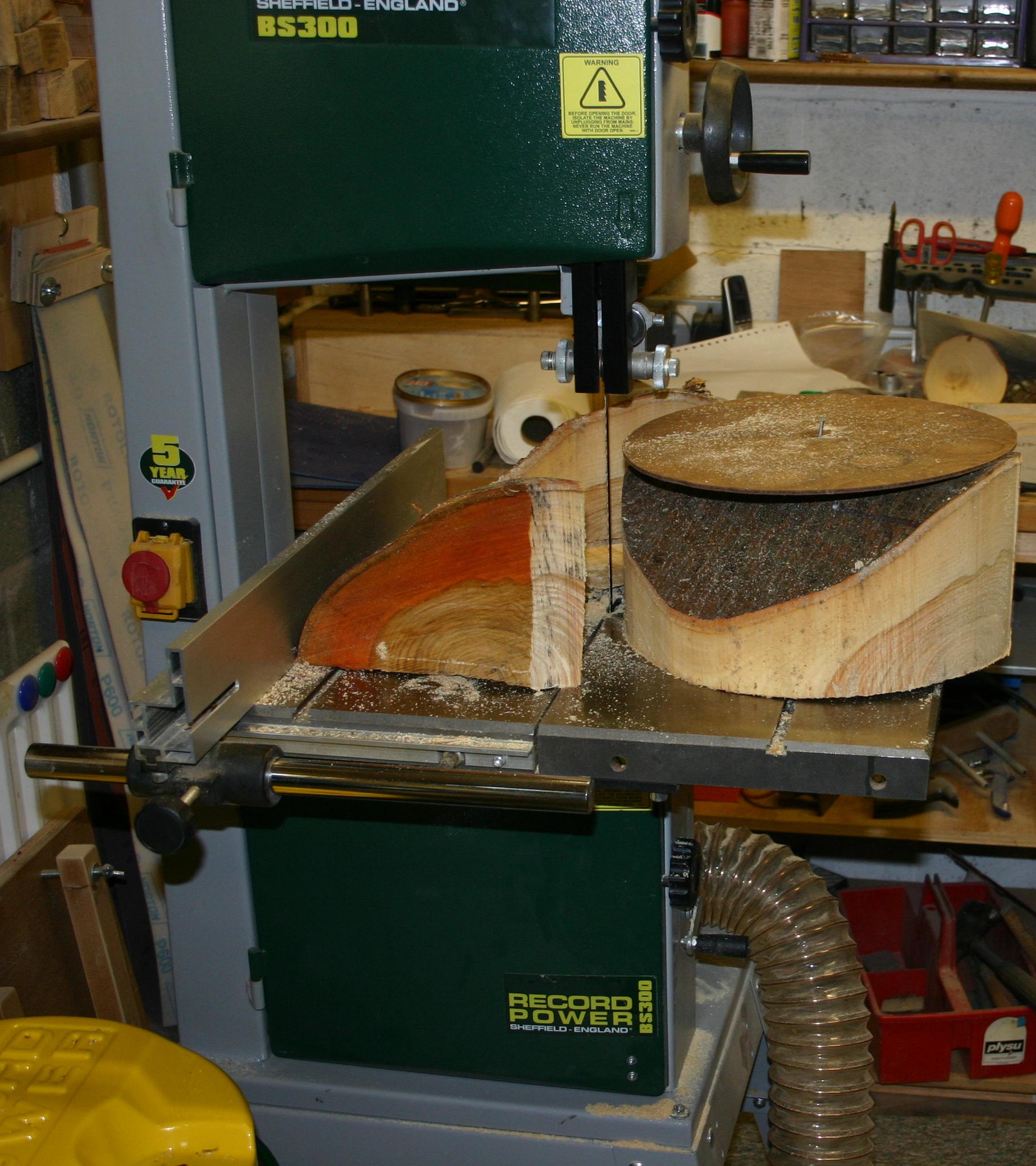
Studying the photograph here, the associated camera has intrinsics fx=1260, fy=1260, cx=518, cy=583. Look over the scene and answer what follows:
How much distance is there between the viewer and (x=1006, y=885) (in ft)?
8.95

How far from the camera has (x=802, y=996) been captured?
133 cm

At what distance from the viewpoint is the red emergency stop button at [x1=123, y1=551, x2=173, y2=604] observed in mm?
1215

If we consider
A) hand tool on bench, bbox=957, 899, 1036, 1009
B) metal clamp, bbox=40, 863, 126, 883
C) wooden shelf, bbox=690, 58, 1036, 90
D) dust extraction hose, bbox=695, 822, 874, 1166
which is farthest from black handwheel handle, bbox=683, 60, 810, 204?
hand tool on bench, bbox=957, 899, 1036, 1009

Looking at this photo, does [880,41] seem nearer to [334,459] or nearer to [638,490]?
[334,459]

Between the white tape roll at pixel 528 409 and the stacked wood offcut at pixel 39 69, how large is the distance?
30.1 inches

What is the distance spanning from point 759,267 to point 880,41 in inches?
19.9

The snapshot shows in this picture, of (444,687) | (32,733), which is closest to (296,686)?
(444,687)

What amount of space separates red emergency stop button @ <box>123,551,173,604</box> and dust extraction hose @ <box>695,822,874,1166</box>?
65cm

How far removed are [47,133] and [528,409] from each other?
2.65 ft

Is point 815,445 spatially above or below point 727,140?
below

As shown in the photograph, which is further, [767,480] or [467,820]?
[467,820]

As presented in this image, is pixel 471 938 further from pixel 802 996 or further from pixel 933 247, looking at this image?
pixel 933 247

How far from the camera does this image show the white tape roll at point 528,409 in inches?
79.4

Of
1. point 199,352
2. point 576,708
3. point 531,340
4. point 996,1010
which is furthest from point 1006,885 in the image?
point 199,352
